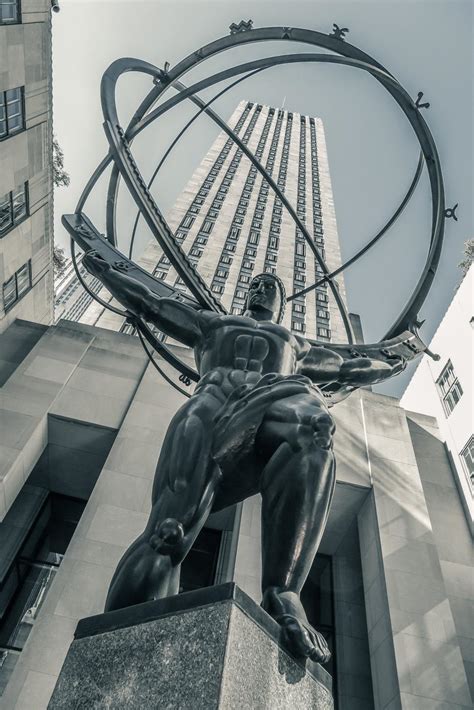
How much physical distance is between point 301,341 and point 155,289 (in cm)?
171

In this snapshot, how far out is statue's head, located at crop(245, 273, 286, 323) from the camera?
5.34m

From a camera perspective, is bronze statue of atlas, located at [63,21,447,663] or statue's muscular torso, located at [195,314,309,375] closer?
bronze statue of atlas, located at [63,21,447,663]

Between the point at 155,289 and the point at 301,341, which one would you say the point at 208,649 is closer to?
the point at 301,341

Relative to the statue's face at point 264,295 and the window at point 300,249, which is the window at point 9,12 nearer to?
the statue's face at point 264,295

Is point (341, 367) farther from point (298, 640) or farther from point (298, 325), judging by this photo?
point (298, 325)

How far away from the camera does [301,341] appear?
4.94 metres

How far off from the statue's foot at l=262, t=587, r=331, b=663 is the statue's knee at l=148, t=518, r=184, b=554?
0.60m

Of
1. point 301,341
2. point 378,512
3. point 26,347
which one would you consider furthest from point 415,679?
point 26,347

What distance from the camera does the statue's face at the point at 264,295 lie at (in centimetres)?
536

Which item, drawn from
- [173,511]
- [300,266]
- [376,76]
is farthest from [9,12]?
[300,266]

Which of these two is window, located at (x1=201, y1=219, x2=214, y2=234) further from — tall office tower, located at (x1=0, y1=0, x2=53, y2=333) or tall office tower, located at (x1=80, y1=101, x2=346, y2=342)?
tall office tower, located at (x1=0, y1=0, x2=53, y2=333)

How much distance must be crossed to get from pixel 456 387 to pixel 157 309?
14.7 meters

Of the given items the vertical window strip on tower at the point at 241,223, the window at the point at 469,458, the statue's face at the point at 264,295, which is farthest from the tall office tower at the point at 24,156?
the vertical window strip on tower at the point at 241,223

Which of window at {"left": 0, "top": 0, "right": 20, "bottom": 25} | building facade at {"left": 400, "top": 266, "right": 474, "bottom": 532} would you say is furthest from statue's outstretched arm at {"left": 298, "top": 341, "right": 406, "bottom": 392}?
window at {"left": 0, "top": 0, "right": 20, "bottom": 25}
